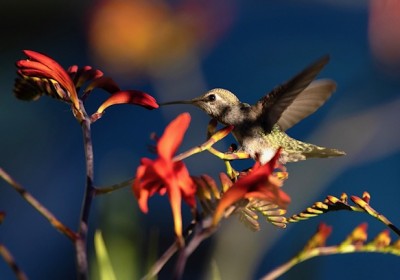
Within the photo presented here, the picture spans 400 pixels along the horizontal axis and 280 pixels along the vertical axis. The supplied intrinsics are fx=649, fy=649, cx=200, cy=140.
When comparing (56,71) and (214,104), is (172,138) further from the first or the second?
(214,104)

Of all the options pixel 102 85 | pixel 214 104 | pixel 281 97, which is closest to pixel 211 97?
pixel 214 104

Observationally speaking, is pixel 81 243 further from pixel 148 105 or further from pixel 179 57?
pixel 179 57

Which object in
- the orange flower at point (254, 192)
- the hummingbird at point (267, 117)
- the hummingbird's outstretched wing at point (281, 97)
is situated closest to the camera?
the orange flower at point (254, 192)

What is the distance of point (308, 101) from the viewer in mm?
685

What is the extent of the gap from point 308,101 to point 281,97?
0.03 meters

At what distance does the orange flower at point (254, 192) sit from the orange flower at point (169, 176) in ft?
0.08

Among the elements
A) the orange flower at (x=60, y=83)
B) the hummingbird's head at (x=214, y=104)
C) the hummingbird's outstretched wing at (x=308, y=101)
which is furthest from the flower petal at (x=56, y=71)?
the hummingbird's head at (x=214, y=104)

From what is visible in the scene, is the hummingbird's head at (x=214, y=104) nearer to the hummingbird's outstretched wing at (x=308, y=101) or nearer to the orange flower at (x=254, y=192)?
the hummingbird's outstretched wing at (x=308, y=101)

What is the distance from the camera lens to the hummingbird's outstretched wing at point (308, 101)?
606mm

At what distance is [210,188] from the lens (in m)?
0.39

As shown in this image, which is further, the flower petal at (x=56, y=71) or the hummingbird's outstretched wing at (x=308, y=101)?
the hummingbird's outstretched wing at (x=308, y=101)

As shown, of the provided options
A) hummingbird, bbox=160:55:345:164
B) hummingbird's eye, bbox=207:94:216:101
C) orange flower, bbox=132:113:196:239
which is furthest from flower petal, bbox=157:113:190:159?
hummingbird's eye, bbox=207:94:216:101

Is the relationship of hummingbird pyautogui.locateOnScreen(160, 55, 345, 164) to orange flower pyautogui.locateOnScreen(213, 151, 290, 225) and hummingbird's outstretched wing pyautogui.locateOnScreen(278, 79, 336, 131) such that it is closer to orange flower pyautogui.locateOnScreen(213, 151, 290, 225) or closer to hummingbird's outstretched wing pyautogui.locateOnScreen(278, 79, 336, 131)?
hummingbird's outstretched wing pyautogui.locateOnScreen(278, 79, 336, 131)

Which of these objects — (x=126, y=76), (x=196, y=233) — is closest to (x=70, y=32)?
(x=126, y=76)
